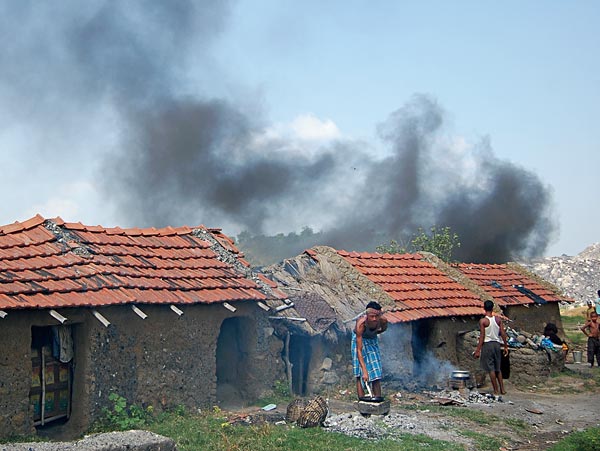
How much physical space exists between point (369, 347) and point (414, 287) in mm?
6388

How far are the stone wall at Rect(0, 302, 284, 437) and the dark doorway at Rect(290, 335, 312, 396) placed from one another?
132 cm

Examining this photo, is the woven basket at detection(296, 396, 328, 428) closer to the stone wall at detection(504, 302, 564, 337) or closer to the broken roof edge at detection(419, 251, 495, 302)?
the broken roof edge at detection(419, 251, 495, 302)

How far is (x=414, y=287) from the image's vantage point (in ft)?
57.2

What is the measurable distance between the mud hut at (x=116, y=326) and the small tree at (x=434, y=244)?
16703 millimetres

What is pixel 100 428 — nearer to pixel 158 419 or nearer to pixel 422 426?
pixel 158 419

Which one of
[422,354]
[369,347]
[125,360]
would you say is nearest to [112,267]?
[125,360]

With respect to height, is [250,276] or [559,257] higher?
[559,257]

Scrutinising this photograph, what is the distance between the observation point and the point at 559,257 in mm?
55781

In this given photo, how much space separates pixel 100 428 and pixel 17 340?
1.88 metres

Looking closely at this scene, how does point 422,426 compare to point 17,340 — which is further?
point 422,426

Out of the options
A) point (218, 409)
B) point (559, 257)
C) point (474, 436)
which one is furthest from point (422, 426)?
point (559, 257)

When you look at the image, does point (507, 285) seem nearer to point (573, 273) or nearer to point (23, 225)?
point (23, 225)

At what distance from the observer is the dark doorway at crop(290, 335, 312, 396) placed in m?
14.5

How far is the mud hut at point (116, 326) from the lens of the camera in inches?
391
